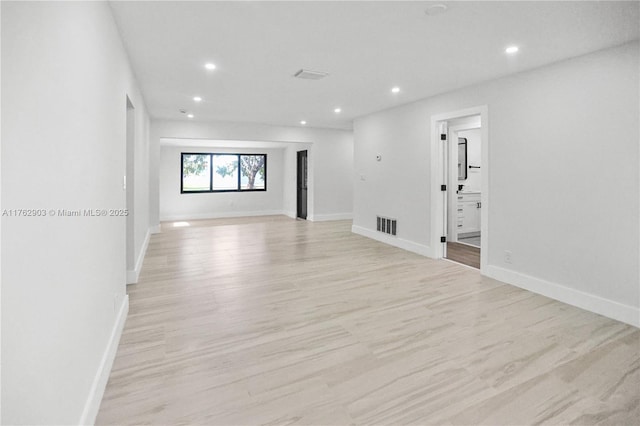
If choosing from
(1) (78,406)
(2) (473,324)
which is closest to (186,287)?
(1) (78,406)

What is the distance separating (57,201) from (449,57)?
11.5 ft

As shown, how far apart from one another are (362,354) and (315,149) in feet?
22.7

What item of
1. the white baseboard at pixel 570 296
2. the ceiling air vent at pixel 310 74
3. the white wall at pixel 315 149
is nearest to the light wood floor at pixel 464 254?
the white baseboard at pixel 570 296

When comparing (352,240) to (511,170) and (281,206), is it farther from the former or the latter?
(281,206)

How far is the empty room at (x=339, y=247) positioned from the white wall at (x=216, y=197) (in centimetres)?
428

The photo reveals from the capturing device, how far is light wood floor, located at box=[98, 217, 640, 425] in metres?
1.88

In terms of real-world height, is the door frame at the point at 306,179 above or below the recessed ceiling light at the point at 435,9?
below

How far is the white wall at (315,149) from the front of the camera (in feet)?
24.4

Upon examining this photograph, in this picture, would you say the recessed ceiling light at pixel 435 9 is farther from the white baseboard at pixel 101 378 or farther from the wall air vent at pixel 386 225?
the wall air vent at pixel 386 225

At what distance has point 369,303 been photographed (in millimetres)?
3420

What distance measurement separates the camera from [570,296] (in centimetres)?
347

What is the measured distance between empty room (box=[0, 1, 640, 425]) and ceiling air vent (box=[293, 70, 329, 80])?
4 cm

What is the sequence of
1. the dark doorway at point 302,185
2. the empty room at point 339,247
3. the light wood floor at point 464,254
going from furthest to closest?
the dark doorway at point 302,185 → the light wood floor at point 464,254 → the empty room at point 339,247

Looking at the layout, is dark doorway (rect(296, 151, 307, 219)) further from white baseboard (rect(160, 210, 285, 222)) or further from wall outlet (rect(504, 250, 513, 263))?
wall outlet (rect(504, 250, 513, 263))
